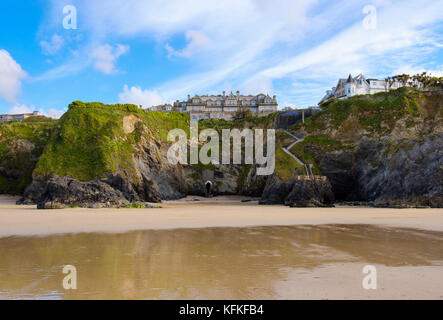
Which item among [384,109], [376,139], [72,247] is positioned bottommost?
[72,247]

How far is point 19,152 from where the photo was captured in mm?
45344

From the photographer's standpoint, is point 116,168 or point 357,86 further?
point 357,86

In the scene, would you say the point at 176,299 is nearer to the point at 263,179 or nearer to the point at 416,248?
the point at 416,248

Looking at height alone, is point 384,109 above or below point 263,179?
above

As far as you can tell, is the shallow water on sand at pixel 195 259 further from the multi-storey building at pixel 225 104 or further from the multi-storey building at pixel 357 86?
the multi-storey building at pixel 225 104

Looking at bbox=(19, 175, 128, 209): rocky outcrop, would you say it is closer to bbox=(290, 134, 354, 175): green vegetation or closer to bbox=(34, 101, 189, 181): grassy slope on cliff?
bbox=(34, 101, 189, 181): grassy slope on cliff

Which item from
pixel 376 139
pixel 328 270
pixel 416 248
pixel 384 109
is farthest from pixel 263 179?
pixel 328 270

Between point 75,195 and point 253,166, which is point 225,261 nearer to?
point 75,195

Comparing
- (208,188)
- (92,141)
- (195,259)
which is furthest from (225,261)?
(208,188)

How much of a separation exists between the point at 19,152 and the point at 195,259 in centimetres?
4486

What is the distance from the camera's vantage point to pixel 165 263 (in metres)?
8.77

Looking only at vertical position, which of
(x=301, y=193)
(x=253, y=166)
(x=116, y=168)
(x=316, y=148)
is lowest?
(x=301, y=193)
